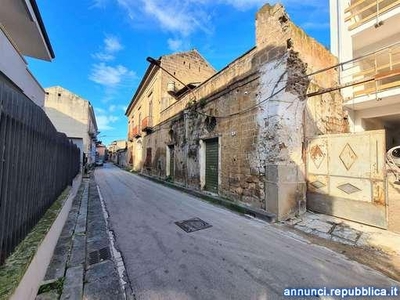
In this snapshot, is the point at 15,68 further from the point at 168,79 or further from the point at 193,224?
the point at 168,79

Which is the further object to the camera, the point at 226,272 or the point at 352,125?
the point at 352,125

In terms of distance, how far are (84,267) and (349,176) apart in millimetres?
5709

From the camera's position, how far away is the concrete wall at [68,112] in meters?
22.5

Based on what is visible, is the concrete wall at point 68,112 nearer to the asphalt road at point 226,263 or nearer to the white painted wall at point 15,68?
the white painted wall at point 15,68

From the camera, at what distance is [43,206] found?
12.6ft

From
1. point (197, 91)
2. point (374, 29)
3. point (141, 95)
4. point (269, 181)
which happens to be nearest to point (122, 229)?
point (269, 181)

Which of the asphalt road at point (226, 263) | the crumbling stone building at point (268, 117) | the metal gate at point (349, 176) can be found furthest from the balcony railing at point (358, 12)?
the asphalt road at point (226, 263)

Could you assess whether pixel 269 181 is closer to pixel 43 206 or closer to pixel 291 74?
pixel 291 74

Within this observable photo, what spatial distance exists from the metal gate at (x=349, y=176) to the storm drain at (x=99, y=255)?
203 inches

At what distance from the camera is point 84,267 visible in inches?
129

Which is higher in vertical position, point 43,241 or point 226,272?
point 43,241

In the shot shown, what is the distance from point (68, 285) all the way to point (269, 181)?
4853 millimetres

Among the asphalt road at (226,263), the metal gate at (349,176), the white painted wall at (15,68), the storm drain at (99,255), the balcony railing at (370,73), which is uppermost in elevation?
the balcony railing at (370,73)

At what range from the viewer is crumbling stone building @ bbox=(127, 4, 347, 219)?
19.6 feet
